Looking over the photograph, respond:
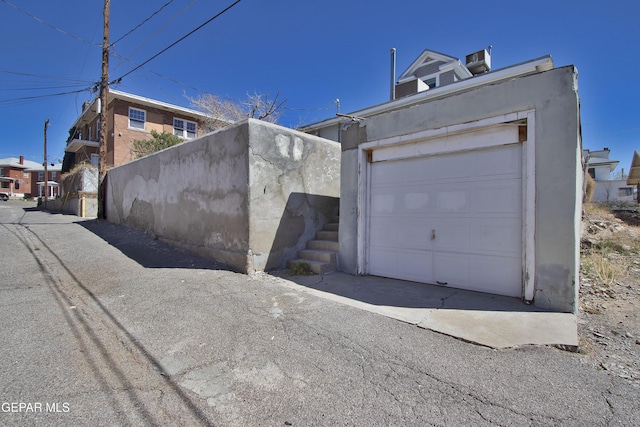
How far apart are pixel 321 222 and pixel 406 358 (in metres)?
A: 4.73

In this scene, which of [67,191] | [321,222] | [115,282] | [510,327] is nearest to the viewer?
[510,327]

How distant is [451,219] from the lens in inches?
204

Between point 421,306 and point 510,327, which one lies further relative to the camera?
point 421,306

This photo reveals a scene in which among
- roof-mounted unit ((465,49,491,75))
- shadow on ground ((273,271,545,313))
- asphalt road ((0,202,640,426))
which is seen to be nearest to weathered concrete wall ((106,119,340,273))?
shadow on ground ((273,271,545,313))

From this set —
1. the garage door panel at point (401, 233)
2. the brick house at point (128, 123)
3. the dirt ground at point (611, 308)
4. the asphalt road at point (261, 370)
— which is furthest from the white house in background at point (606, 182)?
the brick house at point (128, 123)

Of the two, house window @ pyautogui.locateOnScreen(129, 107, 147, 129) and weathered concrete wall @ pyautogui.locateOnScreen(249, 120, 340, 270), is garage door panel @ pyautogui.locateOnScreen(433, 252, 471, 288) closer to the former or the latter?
weathered concrete wall @ pyautogui.locateOnScreen(249, 120, 340, 270)

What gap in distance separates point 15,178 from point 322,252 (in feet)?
236

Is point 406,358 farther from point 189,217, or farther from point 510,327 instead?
point 189,217

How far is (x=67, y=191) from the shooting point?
18.3 metres

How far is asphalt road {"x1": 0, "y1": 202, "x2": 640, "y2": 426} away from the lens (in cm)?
215

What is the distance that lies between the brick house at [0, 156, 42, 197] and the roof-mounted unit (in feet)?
220

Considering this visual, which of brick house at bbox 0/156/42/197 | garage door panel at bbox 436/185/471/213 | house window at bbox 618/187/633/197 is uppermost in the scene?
brick house at bbox 0/156/42/197

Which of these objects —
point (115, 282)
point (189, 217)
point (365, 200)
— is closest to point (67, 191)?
point (189, 217)

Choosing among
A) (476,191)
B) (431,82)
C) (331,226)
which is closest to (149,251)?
(331,226)
